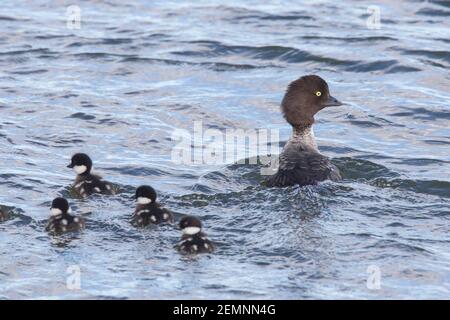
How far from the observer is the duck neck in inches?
474

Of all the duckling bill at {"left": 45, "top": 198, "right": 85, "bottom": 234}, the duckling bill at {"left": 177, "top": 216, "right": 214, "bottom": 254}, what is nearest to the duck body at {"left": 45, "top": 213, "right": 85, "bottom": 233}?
the duckling bill at {"left": 45, "top": 198, "right": 85, "bottom": 234}

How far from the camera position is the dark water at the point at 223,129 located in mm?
9125

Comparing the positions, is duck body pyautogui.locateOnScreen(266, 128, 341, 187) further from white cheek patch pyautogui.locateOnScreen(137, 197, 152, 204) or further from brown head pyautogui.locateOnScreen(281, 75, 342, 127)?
white cheek patch pyautogui.locateOnScreen(137, 197, 152, 204)

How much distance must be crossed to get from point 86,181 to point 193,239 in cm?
218

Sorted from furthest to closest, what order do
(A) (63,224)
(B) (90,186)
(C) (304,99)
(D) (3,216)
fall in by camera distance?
(C) (304,99)
(B) (90,186)
(D) (3,216)
(A) (63,224)

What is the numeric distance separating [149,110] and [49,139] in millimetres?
1708

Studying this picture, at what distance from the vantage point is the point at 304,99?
475 inches

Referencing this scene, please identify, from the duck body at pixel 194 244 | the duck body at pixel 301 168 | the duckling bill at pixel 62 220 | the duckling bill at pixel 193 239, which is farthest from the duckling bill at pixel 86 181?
the duck body at pixel 194 244

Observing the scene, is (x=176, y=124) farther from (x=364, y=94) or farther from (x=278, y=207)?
(x=278, y=207)

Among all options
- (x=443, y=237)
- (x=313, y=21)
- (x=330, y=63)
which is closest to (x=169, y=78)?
(x=330, y=63)

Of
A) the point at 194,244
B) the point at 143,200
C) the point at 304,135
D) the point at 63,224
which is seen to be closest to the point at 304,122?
the point at 304,135

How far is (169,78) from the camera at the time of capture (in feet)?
53.3

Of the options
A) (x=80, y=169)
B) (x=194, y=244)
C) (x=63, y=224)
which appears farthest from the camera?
(x=80, y=169)

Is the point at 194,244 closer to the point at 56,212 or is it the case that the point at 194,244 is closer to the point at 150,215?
the point at 150,215
